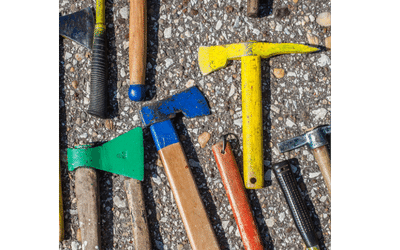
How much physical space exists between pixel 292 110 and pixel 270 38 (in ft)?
1.47

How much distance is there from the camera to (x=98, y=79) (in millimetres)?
1725

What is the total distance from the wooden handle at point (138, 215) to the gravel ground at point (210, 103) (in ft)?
0.28

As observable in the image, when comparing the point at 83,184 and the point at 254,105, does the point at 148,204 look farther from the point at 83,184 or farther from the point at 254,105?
the point at 254,105

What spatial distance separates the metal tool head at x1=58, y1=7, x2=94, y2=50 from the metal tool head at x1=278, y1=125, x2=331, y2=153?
4.32 ft

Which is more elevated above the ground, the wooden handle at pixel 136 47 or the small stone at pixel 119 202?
the wooden handle at pixel 136 47

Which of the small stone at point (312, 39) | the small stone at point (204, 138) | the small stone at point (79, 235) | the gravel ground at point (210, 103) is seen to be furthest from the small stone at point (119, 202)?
the small stone at point (312, 39)

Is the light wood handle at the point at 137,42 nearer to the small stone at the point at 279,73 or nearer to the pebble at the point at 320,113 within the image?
the small stone at the point at 279,73

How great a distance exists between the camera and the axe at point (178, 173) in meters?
1.65

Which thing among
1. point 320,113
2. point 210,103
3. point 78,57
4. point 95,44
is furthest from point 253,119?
point 78,57

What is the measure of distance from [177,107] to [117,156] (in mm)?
456

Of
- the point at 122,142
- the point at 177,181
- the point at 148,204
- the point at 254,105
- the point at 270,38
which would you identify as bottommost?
the point at 148,204

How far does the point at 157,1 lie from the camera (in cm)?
181

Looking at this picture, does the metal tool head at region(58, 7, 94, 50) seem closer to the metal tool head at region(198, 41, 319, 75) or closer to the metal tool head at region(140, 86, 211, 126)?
the metal tool head at region(140, 86, 211, 126)

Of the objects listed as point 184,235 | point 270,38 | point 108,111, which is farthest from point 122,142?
point 270,38
